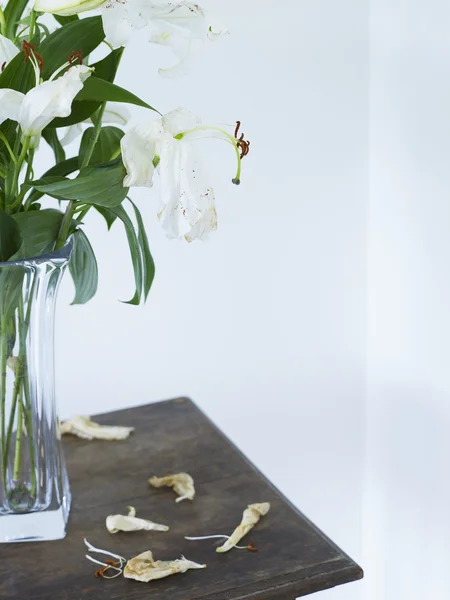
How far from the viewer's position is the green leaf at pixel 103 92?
2.30 feet

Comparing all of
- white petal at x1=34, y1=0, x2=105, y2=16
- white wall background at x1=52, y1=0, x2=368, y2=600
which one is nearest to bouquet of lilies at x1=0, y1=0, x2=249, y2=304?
white petal at x1=34, y1=0, x2=105, y2=16

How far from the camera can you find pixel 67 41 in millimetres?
712

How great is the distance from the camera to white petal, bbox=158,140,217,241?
0.66 meters

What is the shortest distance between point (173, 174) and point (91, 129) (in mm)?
181

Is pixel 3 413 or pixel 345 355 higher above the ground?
pixel 3 413

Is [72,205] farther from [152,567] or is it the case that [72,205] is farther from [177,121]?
[152,567]

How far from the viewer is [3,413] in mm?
815

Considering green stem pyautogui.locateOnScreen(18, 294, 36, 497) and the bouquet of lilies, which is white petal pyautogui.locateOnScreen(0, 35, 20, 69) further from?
green stem pyautogui.locateOnScreen(18, 294, 36, 497)

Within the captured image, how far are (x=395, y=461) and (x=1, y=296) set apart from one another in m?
1.00

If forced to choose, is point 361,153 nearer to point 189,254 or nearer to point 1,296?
point 189,254

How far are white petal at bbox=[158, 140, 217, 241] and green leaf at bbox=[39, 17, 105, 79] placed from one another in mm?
136

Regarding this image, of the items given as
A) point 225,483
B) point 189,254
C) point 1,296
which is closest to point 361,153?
point 189,254

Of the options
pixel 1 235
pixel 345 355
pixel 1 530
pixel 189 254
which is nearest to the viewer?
pixel 1 235

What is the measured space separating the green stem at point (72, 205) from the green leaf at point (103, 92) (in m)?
0.05
